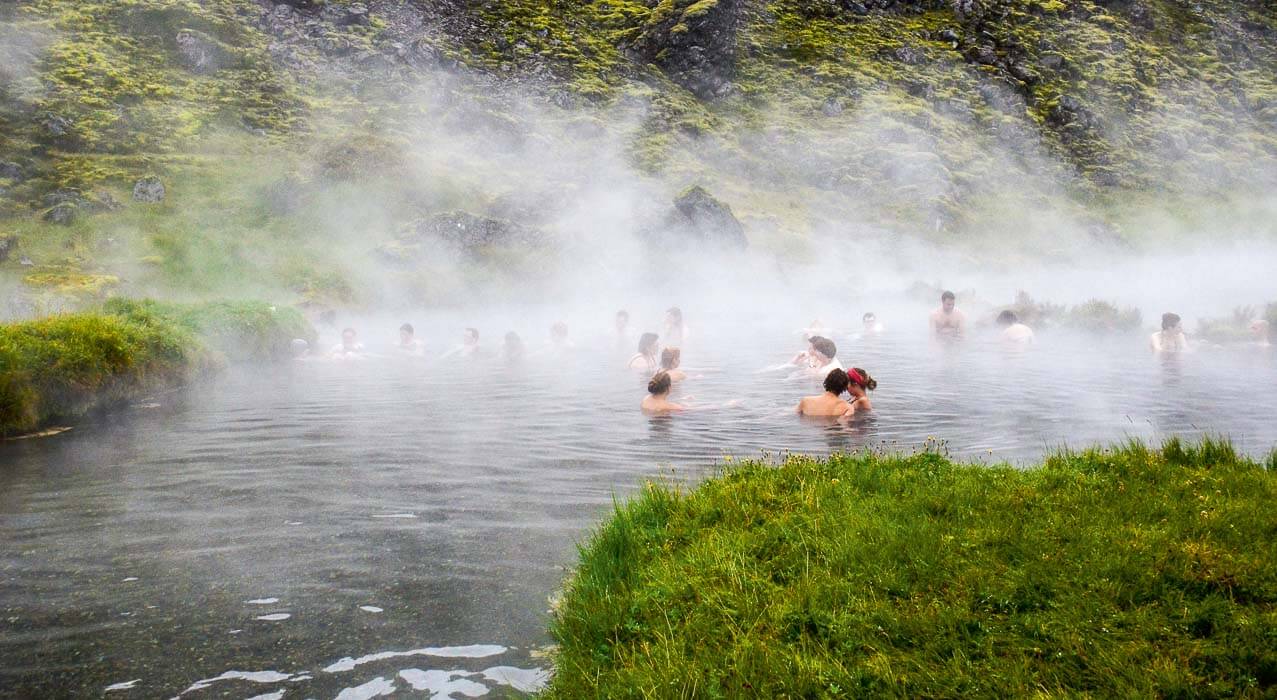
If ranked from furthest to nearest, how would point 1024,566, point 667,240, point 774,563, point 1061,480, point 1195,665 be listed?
1. point 667,240
2. point 1061,480
3. point 774,563
4. point 1024,566
5. point 1195,665

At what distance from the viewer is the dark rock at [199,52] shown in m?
56.9

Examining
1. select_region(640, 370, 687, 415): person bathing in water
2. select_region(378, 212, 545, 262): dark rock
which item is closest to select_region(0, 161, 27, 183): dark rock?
select_region(378, 212, 545, 262): dark rock

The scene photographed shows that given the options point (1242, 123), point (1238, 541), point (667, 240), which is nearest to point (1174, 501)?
point (1238, 541)

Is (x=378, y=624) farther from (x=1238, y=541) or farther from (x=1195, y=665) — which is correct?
(x=1238, y=541)

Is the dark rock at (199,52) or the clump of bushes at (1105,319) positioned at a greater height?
the dark rock at (199,52)

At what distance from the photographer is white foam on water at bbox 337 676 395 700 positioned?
382cm

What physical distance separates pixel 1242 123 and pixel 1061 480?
3506 inches

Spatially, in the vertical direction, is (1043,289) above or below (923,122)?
below

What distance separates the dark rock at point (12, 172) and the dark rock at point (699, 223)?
108ft

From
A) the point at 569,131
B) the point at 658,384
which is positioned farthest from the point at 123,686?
the point at 569,131

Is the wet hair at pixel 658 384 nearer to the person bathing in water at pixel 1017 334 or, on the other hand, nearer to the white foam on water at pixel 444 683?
the white foam on water at pixel 444 683

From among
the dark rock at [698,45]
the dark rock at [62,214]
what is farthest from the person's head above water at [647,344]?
the dark rock at [698,45]

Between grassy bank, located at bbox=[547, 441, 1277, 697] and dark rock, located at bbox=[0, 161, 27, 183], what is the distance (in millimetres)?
45152

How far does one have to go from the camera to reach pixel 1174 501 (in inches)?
173
